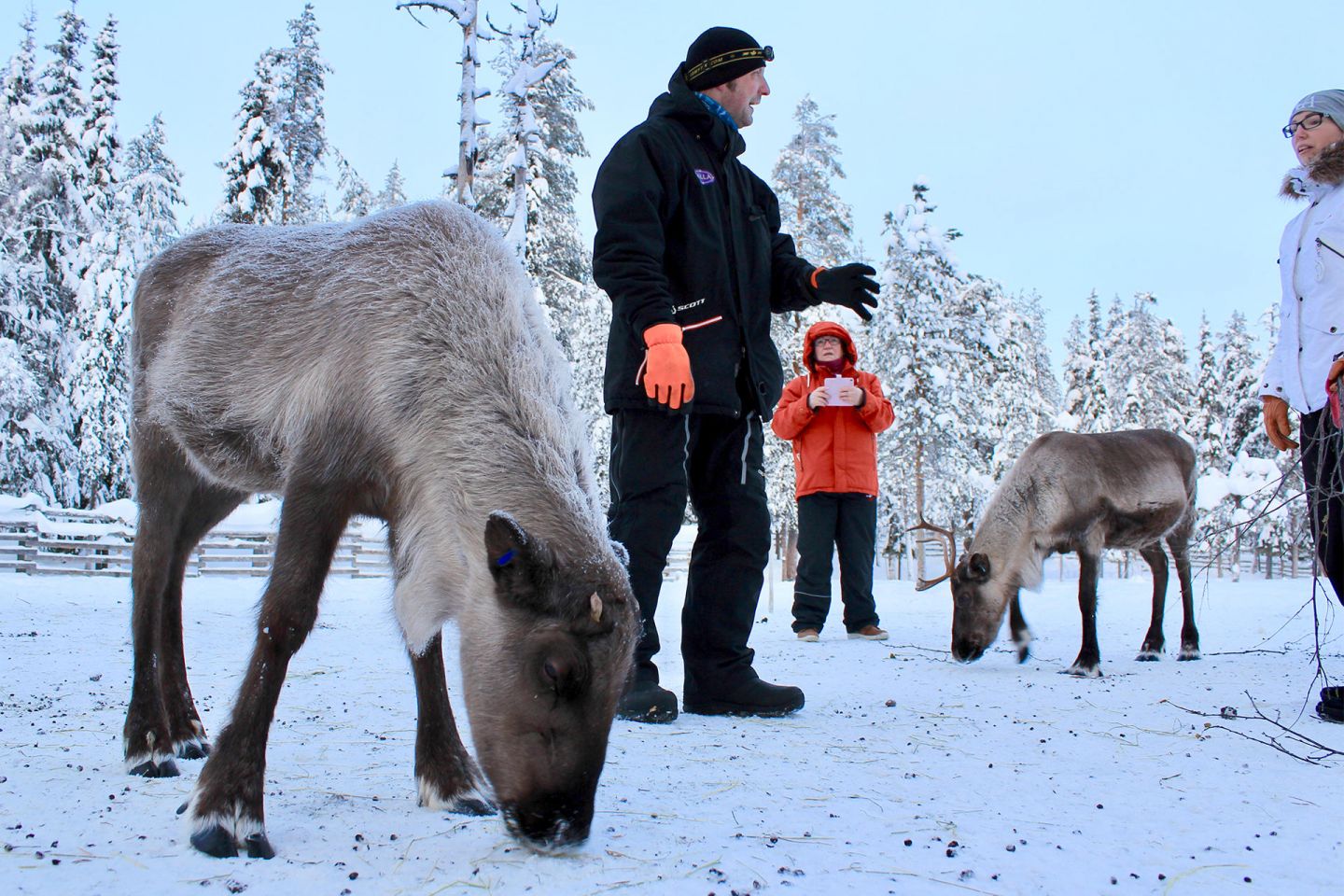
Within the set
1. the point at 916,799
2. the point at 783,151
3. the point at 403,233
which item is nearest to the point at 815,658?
the point at 916,799

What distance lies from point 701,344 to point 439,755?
2510 millimetres

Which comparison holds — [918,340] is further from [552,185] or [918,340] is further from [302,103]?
[302,103]

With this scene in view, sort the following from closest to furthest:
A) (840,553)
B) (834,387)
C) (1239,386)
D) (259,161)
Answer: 1. (834,387)
2. (840,553)
3. (259,161)
4. (1239,386)

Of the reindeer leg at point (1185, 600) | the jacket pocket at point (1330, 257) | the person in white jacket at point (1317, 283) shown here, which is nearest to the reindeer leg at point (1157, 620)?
the reindeer leg at point (1185, 600)

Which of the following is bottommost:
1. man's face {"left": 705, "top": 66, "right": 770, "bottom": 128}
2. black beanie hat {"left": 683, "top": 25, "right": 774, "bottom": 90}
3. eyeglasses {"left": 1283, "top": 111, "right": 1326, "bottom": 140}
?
eyeglasses {"left": 1283, "top": 111, "right": 1326, "bottom": 140}

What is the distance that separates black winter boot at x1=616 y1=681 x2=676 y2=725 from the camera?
4.32 metres

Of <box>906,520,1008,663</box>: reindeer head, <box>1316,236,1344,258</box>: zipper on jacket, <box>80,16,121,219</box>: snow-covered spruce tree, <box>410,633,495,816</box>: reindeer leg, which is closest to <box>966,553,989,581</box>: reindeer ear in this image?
<box>906,520,1008,663</box>: reindeer head

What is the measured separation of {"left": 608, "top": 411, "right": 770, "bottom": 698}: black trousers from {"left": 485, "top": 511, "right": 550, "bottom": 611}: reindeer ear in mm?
2016

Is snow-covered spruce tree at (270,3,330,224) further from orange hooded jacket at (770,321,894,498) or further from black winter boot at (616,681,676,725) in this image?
black winter boot at (616,681,676,725)

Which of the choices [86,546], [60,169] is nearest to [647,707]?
[86,546]

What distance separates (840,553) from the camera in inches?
380

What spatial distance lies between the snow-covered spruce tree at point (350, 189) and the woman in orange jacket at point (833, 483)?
21.3m

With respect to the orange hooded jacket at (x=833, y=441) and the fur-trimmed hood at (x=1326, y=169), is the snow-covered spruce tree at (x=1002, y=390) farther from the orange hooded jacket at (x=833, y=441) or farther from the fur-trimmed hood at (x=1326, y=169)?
the fur-trimmed hood at (x=1326, y=169)

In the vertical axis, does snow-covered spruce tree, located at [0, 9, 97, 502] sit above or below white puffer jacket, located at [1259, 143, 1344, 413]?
above
